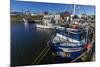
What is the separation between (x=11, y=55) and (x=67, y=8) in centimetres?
80

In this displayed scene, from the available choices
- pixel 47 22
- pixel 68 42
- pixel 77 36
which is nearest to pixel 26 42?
pixel 47 22

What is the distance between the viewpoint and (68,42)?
2039mm

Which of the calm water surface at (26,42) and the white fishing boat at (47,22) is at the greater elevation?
the white fishing boat at (47,22)

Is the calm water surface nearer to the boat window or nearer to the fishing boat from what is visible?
the fishing boat

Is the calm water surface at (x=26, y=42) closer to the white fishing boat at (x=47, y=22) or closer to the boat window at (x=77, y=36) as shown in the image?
the white fishing boat at (x=47, y=22)

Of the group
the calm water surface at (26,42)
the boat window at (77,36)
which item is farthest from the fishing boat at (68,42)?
the calm water surface at (26,42)

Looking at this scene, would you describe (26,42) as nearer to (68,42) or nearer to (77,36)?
(68,42)

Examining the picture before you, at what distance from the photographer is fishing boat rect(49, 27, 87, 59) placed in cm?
200

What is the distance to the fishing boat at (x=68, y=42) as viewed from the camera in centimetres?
200

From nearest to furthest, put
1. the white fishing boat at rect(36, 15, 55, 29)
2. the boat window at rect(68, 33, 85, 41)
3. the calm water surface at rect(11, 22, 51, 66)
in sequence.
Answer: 1. the calm water surface at rect(11, 22, 51, 66)
2. the white fishing boat at rect(36, 15, 55, 29)
3. the boat window at rect(68, 33, 85, 41)

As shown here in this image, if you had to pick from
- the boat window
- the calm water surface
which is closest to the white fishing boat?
the calm water surface

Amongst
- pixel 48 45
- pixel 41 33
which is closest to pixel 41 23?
pixel 41 33

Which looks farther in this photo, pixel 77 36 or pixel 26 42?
pixel 77 36
